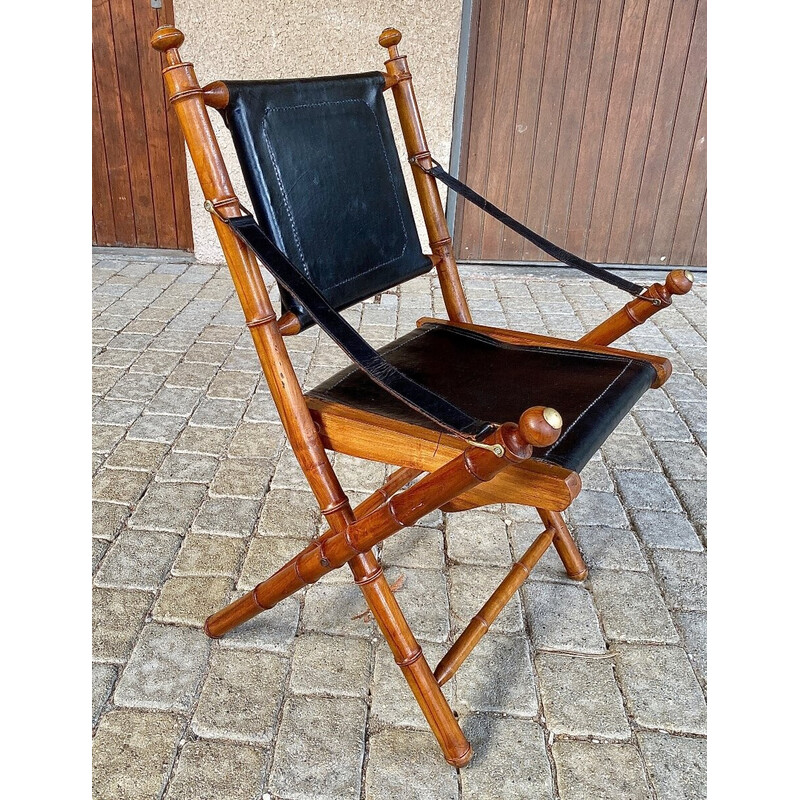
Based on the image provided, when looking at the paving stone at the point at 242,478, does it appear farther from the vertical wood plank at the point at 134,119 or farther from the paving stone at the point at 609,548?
the vertical wood plank at the point at 134,119

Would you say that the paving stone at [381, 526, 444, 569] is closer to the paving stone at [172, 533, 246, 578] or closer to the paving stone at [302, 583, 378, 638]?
the paving stone at [302, 583, 378, 638]

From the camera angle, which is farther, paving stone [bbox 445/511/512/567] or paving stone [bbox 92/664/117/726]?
paving stone [bbox 445/511/512/567]

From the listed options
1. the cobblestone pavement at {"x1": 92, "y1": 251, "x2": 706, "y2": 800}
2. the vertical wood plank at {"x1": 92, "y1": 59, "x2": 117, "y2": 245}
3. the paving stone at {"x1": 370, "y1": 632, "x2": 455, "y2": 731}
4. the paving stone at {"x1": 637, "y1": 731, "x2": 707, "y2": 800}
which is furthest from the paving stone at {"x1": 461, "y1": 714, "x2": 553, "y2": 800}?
the vertical wood plank at {"x1": 92, "y1": 59, "x2": 117, "y2": 245}

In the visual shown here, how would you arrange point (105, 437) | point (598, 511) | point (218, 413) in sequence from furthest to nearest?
point (218, 413) → point (105, 437) → point (598, 511)

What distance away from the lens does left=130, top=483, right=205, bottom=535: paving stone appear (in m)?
2.17

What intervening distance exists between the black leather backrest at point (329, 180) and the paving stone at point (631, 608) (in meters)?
1.01

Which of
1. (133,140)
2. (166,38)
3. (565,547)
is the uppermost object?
(166,38)

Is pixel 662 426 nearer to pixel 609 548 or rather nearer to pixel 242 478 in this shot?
pixel 609 548

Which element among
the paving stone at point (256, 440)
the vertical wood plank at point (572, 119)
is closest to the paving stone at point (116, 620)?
the paving stone at point (256, 440)

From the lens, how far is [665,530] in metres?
2.25

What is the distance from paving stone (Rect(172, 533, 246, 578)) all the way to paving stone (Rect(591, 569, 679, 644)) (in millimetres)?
1008

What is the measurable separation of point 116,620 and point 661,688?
4.37 ft

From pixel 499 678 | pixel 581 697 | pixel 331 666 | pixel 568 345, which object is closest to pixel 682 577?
pixel 581 697
